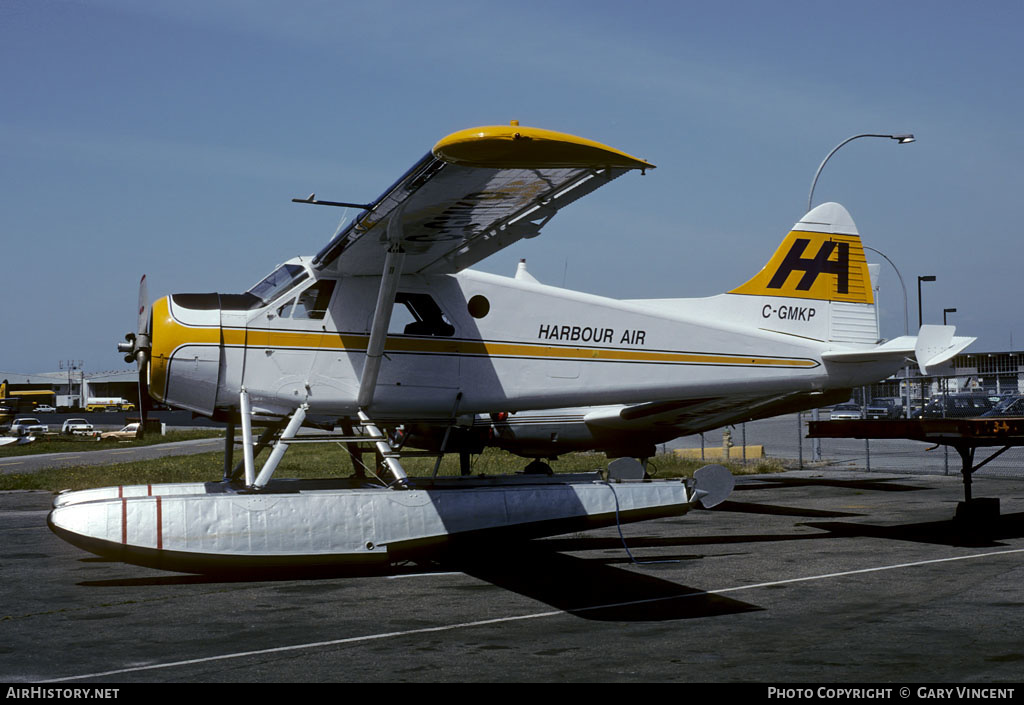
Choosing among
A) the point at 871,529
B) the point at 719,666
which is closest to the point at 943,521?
the point at 871,529

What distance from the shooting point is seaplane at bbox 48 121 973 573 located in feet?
26.6

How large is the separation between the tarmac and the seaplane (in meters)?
0.54

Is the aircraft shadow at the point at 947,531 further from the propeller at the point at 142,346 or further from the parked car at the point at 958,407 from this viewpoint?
the propeller at the point at 142,346

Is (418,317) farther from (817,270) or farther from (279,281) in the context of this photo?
(817,270)

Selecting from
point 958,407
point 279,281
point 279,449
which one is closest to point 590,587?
point 279,449

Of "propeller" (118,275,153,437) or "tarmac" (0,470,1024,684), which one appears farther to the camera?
"propeller" (118,275,153,437)

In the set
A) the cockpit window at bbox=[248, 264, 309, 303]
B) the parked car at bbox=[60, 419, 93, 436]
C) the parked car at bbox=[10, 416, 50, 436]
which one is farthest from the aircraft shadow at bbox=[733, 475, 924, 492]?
the parked car at bbox=[60, 419, 93, 436]

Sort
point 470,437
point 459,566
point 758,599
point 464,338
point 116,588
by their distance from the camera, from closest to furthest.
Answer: point 758,599 → point 116,588 → point 459,566 → point 464,338 → point 470,437

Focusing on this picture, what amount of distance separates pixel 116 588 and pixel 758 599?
535cm

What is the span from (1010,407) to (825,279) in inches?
114

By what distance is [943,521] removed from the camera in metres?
12.6

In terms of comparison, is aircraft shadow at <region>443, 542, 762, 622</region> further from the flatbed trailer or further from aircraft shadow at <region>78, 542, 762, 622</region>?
the flatbed trailer

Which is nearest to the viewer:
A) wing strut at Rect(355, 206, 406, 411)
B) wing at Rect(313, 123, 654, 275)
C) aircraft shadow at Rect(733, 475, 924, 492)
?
wing at Rect(313, 123, 654, 275)
